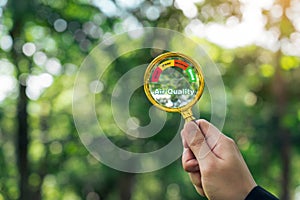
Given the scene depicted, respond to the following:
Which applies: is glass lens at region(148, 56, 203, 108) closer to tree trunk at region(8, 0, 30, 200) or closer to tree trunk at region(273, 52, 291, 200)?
tree trunk at region(8, 0, 30, 200)

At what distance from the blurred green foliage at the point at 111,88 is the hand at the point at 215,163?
27.6 ft

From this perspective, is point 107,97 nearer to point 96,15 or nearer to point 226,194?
point 96,15

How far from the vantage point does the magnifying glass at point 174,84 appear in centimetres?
176

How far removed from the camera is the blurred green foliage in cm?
1220

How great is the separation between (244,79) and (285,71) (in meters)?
0.96

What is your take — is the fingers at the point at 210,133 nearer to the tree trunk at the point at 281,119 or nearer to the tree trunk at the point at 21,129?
the tree trunk at the point at 21,129

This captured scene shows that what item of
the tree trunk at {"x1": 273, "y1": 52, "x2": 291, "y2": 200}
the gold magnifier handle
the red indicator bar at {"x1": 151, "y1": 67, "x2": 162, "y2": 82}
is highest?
the gold magnifier handle

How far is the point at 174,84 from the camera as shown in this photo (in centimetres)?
190

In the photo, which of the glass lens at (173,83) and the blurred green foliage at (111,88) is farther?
the blurred green foliage at (111,88)

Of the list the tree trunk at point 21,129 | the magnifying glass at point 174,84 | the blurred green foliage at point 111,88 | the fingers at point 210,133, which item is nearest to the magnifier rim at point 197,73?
the magnifying glass at point 174,84

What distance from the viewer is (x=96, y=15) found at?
12328mm

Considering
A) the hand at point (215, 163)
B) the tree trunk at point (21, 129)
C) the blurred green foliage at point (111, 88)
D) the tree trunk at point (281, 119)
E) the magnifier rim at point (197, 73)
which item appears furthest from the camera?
the tree trunk at point (281, 119)

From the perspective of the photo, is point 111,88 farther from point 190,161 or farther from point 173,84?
point 190,161

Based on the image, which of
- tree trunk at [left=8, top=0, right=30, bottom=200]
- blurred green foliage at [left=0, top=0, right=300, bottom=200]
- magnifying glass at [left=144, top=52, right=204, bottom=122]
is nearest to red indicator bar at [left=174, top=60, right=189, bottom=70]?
magnifying glass at [left=144, top=52, right=204, bottom=122]
